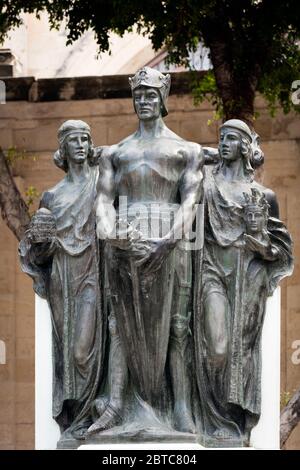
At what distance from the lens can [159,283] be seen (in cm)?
2261

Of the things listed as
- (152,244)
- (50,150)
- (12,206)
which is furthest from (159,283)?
(50,150)

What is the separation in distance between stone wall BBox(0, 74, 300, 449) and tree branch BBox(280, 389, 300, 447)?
4082 millimetres

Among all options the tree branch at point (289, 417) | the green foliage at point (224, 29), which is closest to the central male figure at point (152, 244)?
the green foliage at point (224, 29)

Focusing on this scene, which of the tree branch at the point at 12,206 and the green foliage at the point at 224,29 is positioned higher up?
the green foliage at the point at 224,29

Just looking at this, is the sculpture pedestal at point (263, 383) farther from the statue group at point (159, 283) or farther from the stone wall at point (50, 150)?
the stone wall at point (50, 150)

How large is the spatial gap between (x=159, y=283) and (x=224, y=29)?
30.6ft

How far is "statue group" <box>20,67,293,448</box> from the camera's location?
2267 cm

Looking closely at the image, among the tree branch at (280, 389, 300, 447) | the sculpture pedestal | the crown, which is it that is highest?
the crown

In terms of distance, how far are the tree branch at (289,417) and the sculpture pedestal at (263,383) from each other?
24.5 ft

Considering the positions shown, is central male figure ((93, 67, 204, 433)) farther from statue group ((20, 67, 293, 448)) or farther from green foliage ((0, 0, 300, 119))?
green foliage ((0, 0, 300, 119))

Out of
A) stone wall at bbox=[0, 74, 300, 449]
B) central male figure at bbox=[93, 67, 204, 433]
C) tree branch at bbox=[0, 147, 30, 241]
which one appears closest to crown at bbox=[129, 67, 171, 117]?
central male figure at bbox=[93, 67, 204, 433]

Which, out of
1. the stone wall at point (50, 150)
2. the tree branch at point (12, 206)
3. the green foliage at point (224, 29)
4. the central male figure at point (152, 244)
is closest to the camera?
the central male figure at point (152, 244)

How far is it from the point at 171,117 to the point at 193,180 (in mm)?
13319

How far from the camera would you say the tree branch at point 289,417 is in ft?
101
